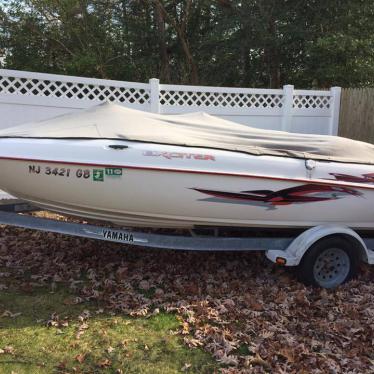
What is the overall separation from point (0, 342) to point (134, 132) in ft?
6.56

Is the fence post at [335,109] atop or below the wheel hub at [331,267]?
atop

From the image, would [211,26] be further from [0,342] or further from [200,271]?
[0,342]

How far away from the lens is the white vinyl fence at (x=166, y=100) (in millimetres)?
8102

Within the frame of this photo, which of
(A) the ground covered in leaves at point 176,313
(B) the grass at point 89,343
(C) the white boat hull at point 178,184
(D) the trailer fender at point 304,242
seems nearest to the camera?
(B) the grass at point 89,343

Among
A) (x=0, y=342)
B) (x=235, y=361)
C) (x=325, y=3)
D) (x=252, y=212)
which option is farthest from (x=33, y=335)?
(x=325, y=3)

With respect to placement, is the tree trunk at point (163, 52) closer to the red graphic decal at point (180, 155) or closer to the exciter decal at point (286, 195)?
the exciter decal at point (286, 195)

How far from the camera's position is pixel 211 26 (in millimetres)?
18234

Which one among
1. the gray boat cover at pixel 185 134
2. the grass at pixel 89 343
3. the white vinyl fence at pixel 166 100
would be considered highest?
the white vinyl fence at pixel 166 100

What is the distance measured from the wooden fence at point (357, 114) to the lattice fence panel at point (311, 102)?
0.37m

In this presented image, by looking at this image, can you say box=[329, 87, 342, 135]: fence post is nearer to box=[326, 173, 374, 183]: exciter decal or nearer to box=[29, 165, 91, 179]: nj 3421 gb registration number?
box=[326, 173, 374, 183]: exciter decal

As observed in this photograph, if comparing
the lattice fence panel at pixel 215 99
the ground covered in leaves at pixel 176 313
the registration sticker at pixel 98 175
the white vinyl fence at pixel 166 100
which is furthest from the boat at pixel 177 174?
the lattice fence panel at pixel 215 99

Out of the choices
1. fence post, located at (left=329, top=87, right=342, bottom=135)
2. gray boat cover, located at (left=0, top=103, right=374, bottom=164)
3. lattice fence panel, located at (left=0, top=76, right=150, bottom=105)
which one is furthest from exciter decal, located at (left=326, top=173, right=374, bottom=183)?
fence post, located at (left=329, top=87, right=342, bottom=135)

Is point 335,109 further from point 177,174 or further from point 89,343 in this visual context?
point 89,343

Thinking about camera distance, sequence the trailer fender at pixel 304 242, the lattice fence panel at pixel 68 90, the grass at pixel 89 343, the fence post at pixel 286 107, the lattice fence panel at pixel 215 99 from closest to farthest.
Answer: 1. the grass at pixel 89 343
2. the trailer fender at pixel 304 242
3. the lattice fence panel at pixel 68 90
4. the lattice fence panel at pixel 215 99
5. the fence post at pixel 286 107
